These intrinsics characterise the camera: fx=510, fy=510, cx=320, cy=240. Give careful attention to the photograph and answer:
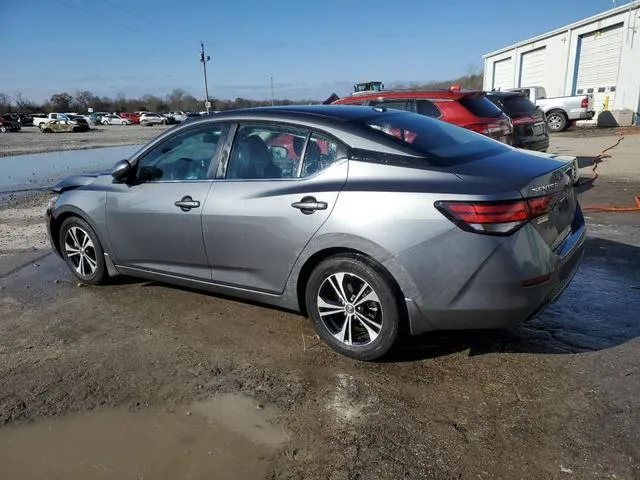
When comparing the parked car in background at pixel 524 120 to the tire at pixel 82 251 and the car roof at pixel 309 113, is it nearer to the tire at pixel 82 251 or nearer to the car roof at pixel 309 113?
the car roof at pixel 309 113

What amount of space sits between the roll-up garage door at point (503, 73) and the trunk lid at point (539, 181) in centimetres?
3955

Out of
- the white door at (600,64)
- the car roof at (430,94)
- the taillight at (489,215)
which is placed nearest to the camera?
the taillight at (489,215)

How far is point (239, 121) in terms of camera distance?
3941 millimetres

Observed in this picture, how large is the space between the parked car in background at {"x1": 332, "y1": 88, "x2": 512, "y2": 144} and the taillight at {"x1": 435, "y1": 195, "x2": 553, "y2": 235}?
5.40m

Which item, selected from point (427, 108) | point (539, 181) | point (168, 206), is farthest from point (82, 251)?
point (427, 108)

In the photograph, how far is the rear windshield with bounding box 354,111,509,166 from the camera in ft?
10.9

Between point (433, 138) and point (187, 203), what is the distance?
1.94 m

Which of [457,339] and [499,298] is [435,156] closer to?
[499,298]

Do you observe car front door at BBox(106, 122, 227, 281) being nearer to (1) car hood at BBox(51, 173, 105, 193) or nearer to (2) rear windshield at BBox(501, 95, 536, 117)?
(1) car hood at BBox(51, 173, 105, 193)

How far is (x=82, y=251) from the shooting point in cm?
507

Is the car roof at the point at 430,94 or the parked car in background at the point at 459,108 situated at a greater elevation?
the car roof at the point at 430,94

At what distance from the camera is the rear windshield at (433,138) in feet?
→ 10.9

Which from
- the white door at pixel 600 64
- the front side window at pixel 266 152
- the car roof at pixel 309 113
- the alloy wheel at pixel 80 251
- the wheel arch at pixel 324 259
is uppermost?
the white door at pixel 600 64

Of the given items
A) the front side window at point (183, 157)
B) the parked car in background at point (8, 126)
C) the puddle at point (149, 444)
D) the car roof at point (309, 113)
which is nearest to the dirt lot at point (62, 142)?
the parked car in background at point (8, 126)
